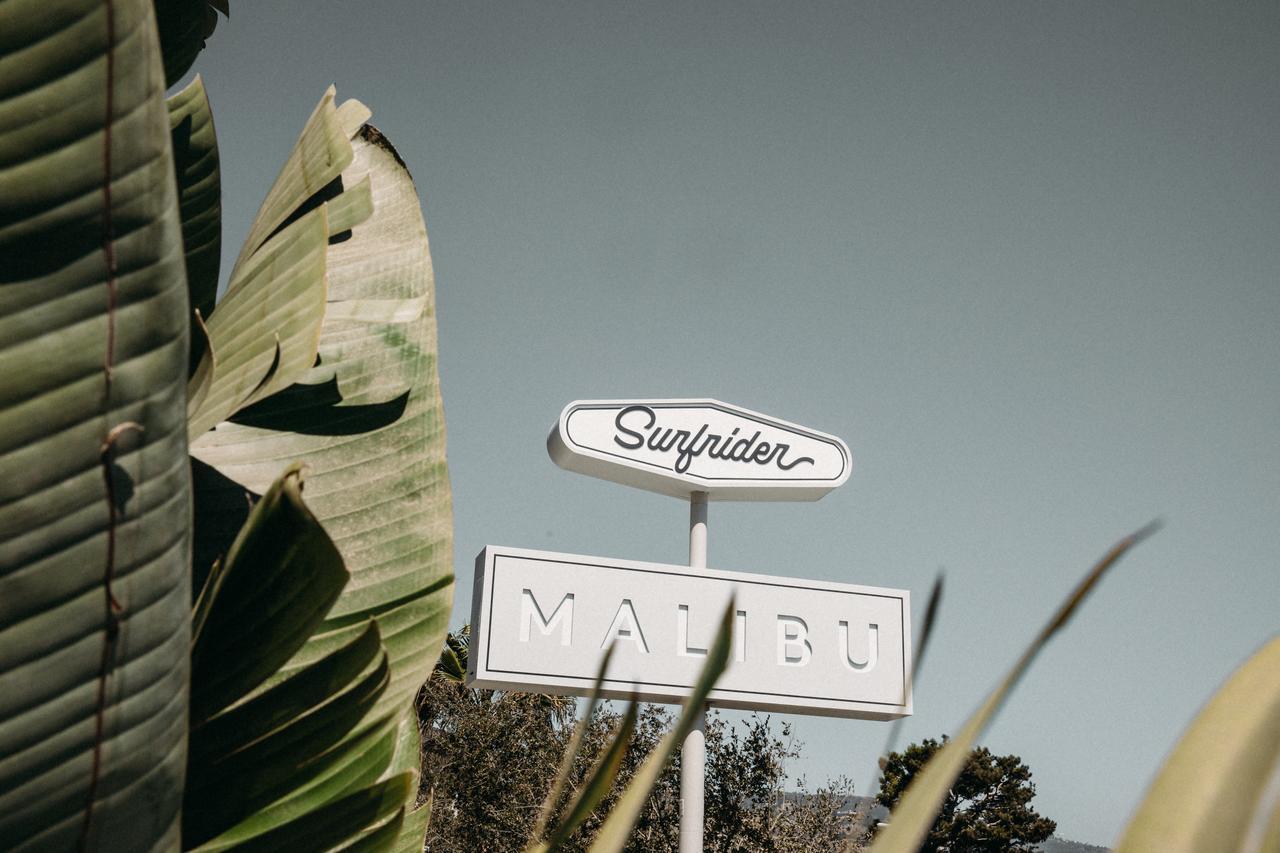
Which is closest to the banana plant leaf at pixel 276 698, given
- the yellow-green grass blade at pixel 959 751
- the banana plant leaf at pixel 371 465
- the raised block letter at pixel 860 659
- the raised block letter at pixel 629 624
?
the banana plant leaf at pixel 371 465

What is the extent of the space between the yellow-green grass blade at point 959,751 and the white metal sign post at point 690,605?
32.7ft

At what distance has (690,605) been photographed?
1134 centimetres

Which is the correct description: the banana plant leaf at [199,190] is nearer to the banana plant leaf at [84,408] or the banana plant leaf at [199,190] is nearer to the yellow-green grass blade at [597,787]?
the banana plant leaf at [84,408]

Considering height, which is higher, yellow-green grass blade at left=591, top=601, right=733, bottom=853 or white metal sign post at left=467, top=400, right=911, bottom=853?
yellow-green grass blade at left=591, top=601, right=733, bottom=853

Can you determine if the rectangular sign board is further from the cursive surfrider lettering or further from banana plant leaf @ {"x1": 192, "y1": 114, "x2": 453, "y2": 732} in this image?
banana plant leaf @ {"x1": 192, "y1": 114, "x2": 453, "y2": 732}

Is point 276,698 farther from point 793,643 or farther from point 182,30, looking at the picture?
point 793,643

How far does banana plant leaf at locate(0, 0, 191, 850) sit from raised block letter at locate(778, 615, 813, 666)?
1129 cm

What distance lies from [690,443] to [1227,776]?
11883mm

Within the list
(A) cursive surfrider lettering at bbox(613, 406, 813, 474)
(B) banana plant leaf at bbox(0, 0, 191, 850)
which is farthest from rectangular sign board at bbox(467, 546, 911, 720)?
(B) banana plant leaf at bbox(0, 0, 191, 850)

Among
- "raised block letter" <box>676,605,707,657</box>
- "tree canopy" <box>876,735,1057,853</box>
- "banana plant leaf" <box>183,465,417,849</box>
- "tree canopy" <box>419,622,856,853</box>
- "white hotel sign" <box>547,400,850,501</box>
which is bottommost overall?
"tree canopy" <box>876,735,1057,853</box>

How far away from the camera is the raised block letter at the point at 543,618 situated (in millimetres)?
10695

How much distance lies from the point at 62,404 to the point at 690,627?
10.9 metres

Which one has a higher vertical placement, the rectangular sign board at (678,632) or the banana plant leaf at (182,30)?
the banana plant leaf at (182,30)

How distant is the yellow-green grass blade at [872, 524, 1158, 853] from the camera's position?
44 centimetres
